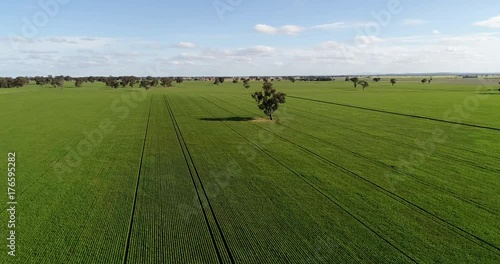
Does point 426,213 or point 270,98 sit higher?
point 270,98

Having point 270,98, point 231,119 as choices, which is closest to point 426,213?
point 270,98

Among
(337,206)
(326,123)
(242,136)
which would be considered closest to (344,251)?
(337,206)

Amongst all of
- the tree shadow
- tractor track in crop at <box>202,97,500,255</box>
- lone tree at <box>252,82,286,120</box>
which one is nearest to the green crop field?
tractor track in crop at <box>202,97,500,255</box>

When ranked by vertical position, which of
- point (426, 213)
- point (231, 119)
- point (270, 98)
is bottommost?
point (231, 119)

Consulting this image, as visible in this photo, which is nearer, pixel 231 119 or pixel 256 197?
pixel 256 197

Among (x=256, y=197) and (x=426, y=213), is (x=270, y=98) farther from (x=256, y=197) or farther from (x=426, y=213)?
(x=426, y=213)

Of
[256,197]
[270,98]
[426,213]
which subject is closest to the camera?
[426,213]

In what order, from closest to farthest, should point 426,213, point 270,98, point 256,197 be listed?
point 426,213, point 256,197, point 270,98

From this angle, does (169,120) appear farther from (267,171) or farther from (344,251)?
(344,251)

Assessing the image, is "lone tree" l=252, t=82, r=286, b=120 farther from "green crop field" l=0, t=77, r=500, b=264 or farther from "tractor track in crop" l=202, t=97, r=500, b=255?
"tractor track in crop" l=202, t=97, r=500, b=255
